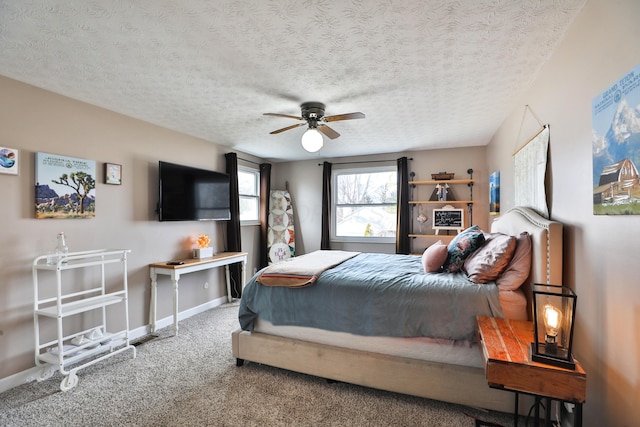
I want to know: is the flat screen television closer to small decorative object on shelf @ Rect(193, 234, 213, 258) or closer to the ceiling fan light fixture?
small decorative object on shelf @ Rect(193, 234, 213, 258)

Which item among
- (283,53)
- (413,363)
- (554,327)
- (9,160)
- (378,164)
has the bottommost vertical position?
(413,363)

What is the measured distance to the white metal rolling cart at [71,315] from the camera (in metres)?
2.23

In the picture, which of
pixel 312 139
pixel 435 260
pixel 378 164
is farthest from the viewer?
pixel 378 164

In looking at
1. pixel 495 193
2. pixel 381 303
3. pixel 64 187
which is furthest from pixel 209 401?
pixel 495 193

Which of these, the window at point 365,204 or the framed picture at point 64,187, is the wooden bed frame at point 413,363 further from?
the window at point 365,204

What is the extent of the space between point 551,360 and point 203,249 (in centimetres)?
357

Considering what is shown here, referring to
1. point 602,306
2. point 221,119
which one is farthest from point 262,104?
point 602,306

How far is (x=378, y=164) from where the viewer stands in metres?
5.02

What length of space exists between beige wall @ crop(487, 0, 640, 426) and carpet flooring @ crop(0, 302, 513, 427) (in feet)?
2.25

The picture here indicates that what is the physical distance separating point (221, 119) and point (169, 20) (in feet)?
5.41

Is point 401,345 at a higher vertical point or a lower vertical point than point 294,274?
lower

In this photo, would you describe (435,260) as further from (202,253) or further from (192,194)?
(192,194)

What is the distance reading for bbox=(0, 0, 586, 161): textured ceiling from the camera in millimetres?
1505

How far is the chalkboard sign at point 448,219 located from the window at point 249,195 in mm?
3096
